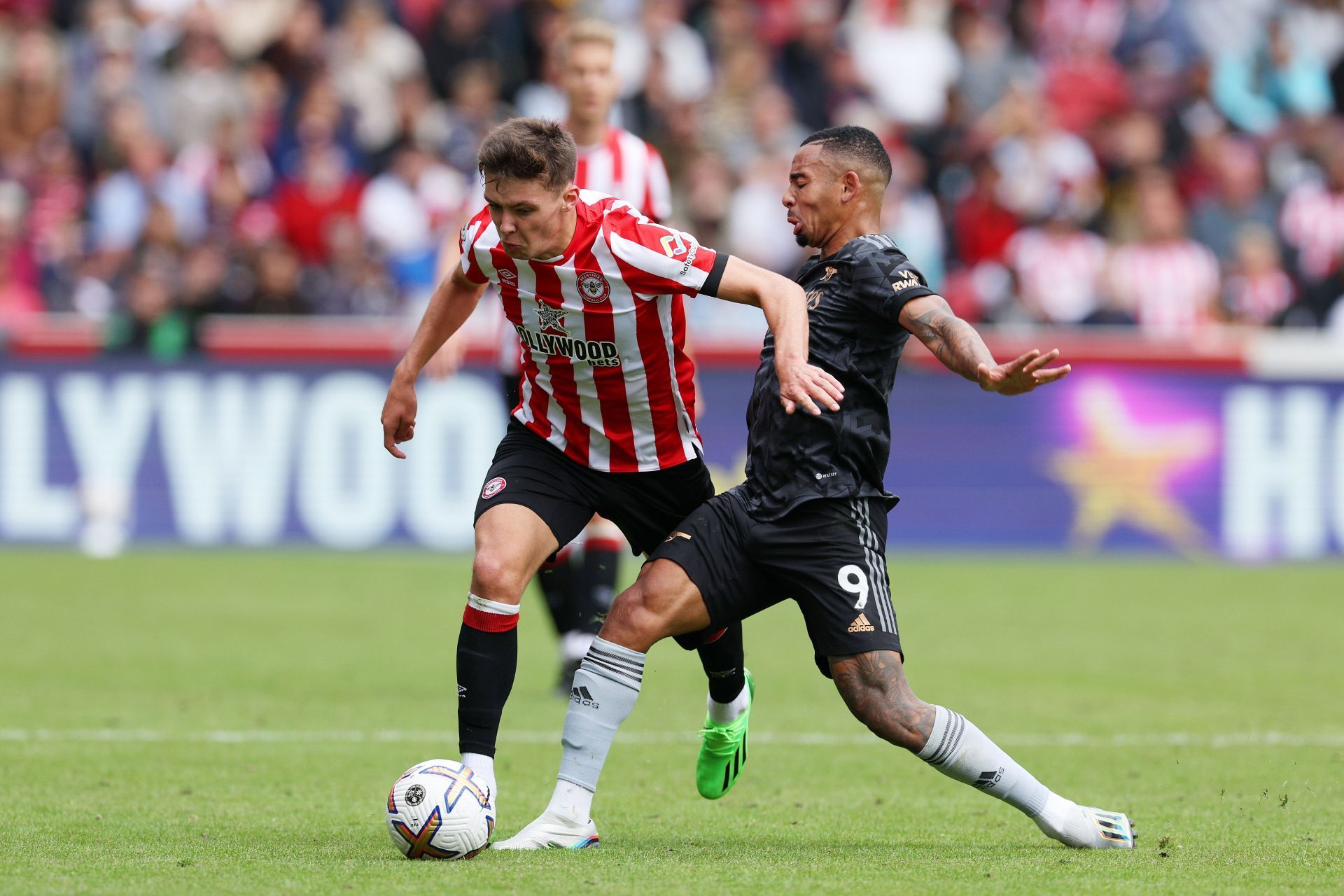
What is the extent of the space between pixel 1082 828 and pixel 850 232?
1852 mm

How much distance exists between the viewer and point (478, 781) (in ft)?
16.8

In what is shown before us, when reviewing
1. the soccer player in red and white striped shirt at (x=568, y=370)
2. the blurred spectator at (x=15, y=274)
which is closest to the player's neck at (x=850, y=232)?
the soccer player in red and white striped shirt at (x=568, y=370)

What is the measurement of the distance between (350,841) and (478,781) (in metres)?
0.46

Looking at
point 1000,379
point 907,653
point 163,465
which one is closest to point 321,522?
point 163,465

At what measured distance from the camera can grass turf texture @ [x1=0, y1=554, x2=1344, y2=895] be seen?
4.88 metres

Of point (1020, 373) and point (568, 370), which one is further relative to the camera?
point (568, 370)

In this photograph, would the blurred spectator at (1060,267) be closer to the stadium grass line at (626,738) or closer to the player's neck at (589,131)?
the player's neck at (589,131)

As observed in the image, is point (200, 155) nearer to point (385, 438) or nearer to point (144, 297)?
point (144, 297)

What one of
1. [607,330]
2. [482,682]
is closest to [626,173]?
[607,330]

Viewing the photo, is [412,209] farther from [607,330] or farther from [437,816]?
[437,816]

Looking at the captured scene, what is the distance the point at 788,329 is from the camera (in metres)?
5.10

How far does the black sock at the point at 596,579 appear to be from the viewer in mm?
7875

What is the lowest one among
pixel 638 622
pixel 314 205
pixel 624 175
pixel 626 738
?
pixel 626 738

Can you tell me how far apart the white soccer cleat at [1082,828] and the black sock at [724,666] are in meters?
1.14
